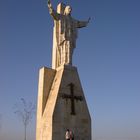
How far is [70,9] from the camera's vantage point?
20516mm

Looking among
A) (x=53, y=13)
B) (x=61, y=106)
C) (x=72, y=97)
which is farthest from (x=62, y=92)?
(x=53, y=13)

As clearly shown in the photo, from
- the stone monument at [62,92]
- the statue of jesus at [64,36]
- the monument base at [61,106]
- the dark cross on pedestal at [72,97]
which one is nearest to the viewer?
the monument base at [61,106]

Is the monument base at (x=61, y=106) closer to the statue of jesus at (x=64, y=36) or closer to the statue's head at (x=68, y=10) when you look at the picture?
the statue of jesus at (x=64, y=36)

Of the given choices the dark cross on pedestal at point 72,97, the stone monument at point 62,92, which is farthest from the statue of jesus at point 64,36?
the dark cross on pedestal at point 72,97

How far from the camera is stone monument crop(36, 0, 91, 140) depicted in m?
17.2

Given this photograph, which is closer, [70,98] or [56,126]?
[56,126]

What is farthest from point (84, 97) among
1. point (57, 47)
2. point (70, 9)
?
point (70, 9)

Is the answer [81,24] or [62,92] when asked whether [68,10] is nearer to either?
[81,24]

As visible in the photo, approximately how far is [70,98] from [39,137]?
115 inches

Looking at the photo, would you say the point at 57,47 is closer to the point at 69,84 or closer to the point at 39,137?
the point at 69,84

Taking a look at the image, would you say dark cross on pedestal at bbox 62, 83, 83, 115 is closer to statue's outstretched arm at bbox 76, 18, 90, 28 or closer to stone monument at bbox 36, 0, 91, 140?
Result: stone monument at bbox 36, 0, 91, 140

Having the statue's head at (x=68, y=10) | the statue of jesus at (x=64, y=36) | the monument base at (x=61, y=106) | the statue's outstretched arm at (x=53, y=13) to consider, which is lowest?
the monument base at (x=61, y=106)

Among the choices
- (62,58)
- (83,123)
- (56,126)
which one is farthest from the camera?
(62,58)

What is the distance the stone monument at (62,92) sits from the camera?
1722 centimetres
